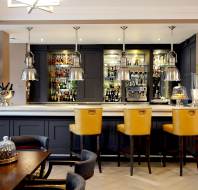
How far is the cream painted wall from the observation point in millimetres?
8789

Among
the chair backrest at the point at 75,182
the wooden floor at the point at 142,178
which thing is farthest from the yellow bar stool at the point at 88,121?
the chair backrest at the point at 75,182

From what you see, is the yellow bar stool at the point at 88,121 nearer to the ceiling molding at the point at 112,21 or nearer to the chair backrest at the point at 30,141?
the chair backrest at the point at 30,141

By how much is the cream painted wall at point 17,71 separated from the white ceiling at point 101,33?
0.41m

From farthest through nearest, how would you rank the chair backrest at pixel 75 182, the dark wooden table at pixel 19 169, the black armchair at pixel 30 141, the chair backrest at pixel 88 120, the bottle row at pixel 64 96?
1. the bottle row at pixel 64 96
2. the chair backrest at pixel 88 120
3. the black armchair at pixel 30 141
4. the dark wooden table at pixel 19 169
5. the chair backrest at pixel 75 182

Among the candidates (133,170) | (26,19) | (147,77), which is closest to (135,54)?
(147,77)

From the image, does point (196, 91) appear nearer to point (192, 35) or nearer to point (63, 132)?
point (192, 35)

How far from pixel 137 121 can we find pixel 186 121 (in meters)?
0.78

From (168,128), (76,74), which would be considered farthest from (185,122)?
(76,74)

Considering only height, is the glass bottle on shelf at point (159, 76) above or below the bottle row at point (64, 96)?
above

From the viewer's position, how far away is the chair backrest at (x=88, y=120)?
493 centimetres

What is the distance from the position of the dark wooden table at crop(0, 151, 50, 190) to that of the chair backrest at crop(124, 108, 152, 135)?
229 cm

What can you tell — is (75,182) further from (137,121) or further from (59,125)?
(59,125)

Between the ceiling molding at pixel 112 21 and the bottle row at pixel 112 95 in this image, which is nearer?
the ceiling molding at pixel 112 21

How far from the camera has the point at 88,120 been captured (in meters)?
4.94
